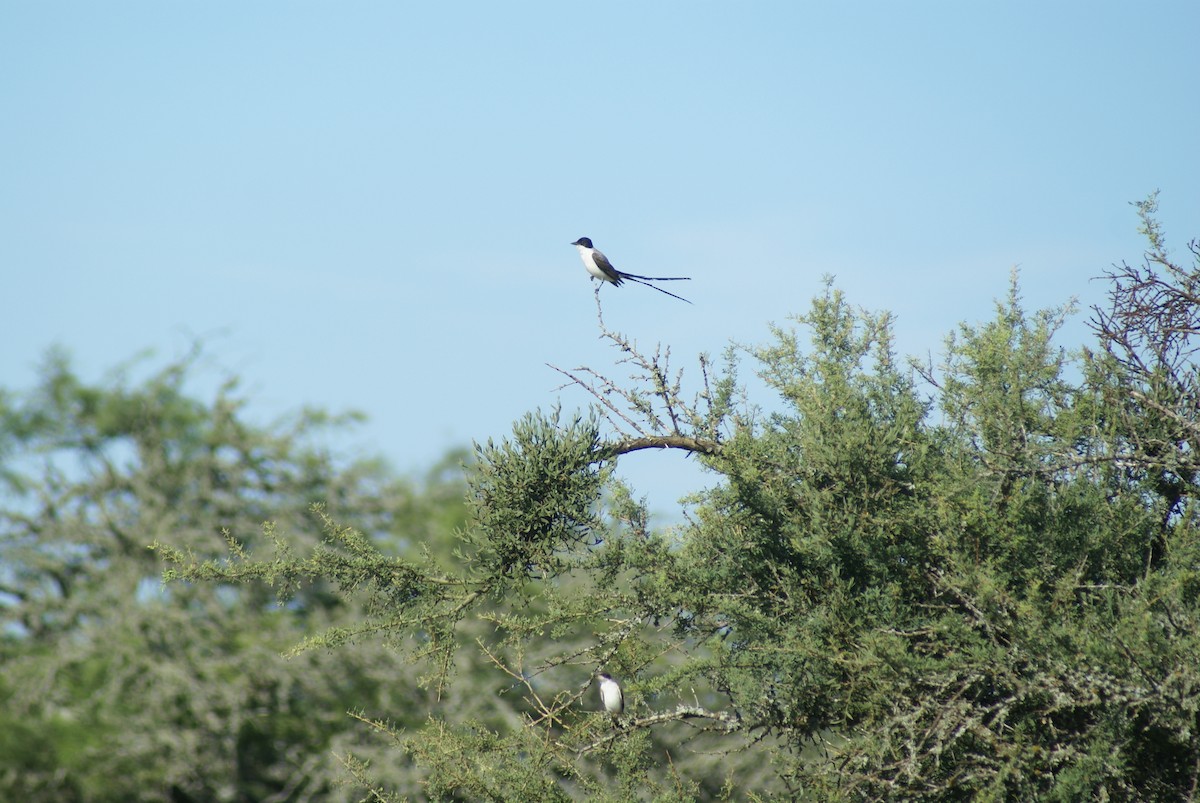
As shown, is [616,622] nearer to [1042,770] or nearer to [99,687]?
[1042,770]

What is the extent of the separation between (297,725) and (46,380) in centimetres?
797

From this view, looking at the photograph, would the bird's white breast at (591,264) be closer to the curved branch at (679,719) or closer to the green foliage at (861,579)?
the green foliage at (861,579)

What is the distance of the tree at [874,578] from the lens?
17.9 feet

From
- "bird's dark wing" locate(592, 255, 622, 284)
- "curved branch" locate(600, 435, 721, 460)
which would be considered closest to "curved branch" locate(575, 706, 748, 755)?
"curved branch" locate(600, 435, 721, 460)

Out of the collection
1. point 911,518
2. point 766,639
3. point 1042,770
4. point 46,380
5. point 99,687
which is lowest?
point 1042,770

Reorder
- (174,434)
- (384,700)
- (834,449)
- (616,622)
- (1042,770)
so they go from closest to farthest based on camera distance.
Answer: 1. (1042,770)
2. (834,449)
3. (616,622)
4. (384,700)
5. (174,434)

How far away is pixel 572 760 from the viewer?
22.6 ft

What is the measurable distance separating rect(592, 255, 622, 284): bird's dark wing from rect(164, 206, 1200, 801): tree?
2956 mm

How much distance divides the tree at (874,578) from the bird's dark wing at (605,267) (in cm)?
296

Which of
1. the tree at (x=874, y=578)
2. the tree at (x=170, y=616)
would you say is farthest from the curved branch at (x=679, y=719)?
the tree at (x=170, y=616)

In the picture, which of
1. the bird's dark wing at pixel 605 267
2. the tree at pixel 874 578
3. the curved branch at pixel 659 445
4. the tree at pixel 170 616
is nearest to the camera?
the tree at pixel 874 578

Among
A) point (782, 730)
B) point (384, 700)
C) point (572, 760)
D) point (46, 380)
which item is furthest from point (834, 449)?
point (46, 380)

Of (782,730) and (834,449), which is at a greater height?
(834,449)

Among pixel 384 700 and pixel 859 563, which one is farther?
pixel 384 700
